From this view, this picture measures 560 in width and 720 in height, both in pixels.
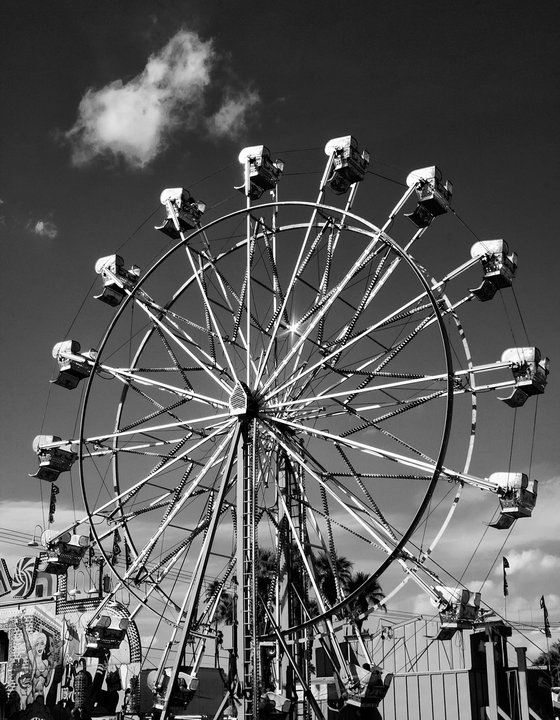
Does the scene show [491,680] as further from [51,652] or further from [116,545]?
[51,652]

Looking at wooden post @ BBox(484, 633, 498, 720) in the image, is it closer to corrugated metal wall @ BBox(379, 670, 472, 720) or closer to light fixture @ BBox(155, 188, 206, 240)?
corrugated metal wall @ BBox(379, 670, 472, 720)

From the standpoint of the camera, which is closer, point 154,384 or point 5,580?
point 154,384

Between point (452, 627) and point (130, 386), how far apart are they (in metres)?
10.5

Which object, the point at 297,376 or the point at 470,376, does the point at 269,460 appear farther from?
the point at 470,376

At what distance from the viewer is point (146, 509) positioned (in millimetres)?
23172

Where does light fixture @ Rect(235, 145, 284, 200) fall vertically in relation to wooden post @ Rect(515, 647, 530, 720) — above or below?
above

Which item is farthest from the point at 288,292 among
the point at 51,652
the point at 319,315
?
the point at 51,652

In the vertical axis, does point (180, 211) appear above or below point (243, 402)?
above

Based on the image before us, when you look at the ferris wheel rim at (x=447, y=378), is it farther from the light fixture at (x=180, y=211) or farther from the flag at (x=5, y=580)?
the flag at (x=5, y=580)

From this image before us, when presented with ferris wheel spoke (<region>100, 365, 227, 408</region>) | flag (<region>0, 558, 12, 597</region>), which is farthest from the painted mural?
ferris wheel spoke (<region>100, 365, 227, 408</region>)

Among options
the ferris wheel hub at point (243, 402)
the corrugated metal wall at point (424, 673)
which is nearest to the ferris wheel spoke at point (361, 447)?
the ferris wheel hub at point (243, 402)

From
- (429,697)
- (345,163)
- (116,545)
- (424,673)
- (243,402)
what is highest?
(345,163)

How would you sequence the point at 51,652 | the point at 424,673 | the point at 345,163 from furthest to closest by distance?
the point at 51,652 < the point at 424,673 < the point at 345,163

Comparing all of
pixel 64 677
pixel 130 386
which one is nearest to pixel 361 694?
pixel 130 386
